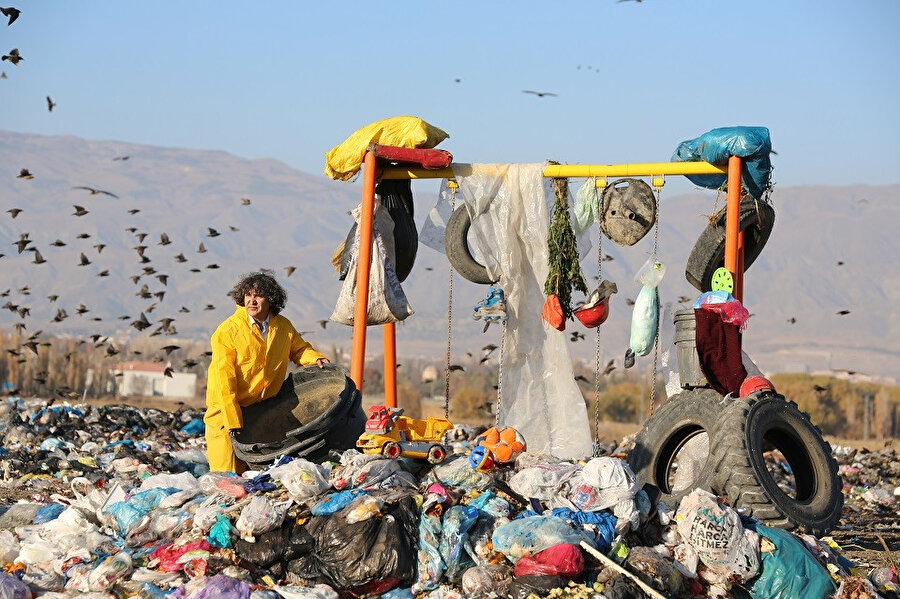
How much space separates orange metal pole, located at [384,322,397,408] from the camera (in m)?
10.5

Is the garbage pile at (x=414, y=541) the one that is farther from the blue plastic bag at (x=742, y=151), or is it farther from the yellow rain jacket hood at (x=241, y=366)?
the blue plastic bag at (x=742, y=151)

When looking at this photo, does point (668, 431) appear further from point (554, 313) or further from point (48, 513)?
point (48, 513)

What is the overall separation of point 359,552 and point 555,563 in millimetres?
1095

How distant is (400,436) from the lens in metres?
8.65

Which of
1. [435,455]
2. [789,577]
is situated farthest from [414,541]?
[789,577]

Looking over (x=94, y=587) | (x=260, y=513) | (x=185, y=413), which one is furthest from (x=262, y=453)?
(x=185, y=413)

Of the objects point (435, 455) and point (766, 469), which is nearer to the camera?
point (435, 455)

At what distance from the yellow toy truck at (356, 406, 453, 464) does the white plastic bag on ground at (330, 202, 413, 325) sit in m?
1.65

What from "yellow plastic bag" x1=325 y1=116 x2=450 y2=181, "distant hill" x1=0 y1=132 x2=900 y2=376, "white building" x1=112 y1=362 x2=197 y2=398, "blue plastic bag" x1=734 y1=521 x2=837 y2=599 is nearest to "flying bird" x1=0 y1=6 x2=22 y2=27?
"yellow plastic bag" x1=325 y1=116 x2=450 y2=181

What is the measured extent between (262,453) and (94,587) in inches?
68.9

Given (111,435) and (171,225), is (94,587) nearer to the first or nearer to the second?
(111,435)

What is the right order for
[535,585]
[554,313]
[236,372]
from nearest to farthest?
[535,585], [236,372], [554,313]

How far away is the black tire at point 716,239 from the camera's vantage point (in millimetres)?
10188

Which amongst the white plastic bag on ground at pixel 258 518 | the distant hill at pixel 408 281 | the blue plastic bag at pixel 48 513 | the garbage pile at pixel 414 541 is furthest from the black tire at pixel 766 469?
the distant hill at pixel 408 281
